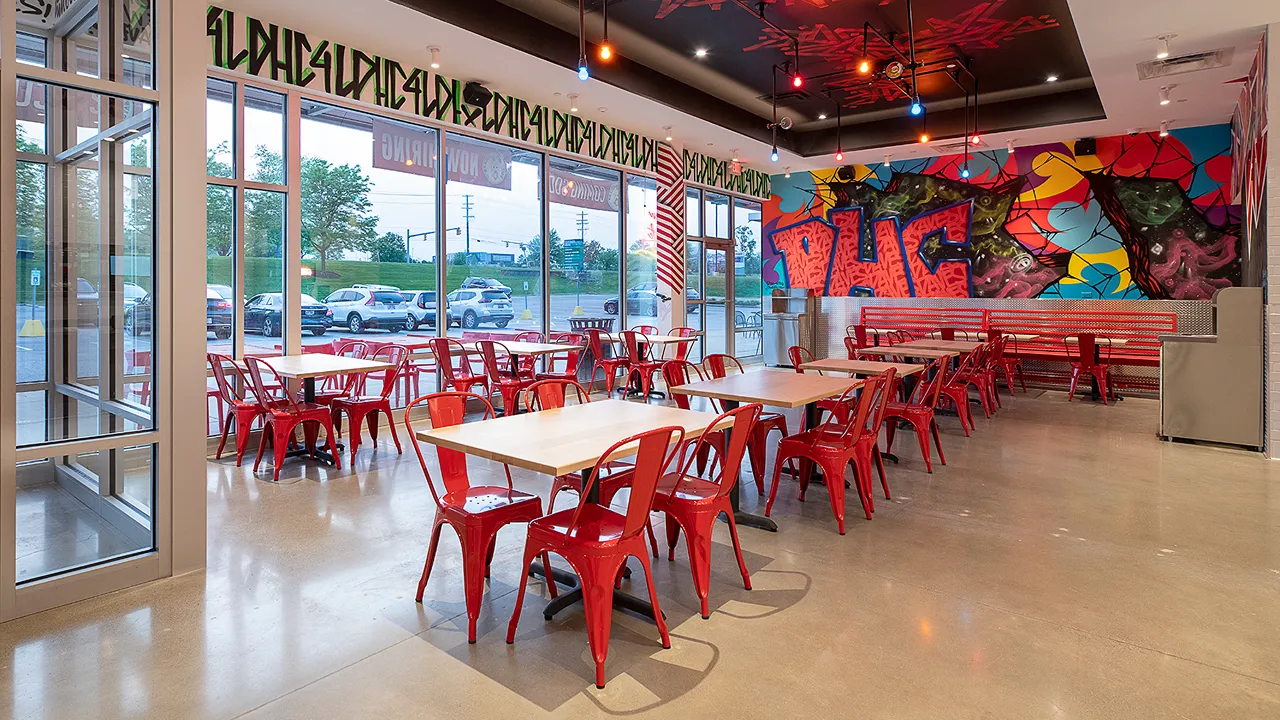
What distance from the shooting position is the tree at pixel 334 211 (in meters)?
7.28

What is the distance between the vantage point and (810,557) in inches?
156

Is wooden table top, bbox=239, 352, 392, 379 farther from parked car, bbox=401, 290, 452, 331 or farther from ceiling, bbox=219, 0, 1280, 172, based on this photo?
ceiling, bbox=219, 0, 1280, 172

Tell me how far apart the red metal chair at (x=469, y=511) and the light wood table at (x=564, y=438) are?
0.11 meters

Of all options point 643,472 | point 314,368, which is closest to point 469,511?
point 643,472

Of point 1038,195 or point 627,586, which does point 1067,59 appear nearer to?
point 1038,195

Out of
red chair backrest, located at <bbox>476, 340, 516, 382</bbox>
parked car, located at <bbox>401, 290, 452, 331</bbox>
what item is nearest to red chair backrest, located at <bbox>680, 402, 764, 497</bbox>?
red chair backrest, located at <bbox>476, 340, 516, 382</bbox>

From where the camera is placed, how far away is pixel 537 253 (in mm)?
9906

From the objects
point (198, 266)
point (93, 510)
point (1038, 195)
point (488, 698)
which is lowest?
point (488, 698)

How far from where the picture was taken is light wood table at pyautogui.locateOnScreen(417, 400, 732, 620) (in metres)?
2.85

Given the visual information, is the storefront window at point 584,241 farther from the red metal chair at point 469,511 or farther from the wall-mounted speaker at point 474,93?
the red metal chair at point 469,511

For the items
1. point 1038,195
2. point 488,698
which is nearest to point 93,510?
point 488,698

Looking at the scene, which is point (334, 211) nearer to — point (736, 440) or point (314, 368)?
point (314, 368)

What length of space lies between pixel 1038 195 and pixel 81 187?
12110 millimetres

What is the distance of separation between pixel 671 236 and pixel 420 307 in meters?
5.01
